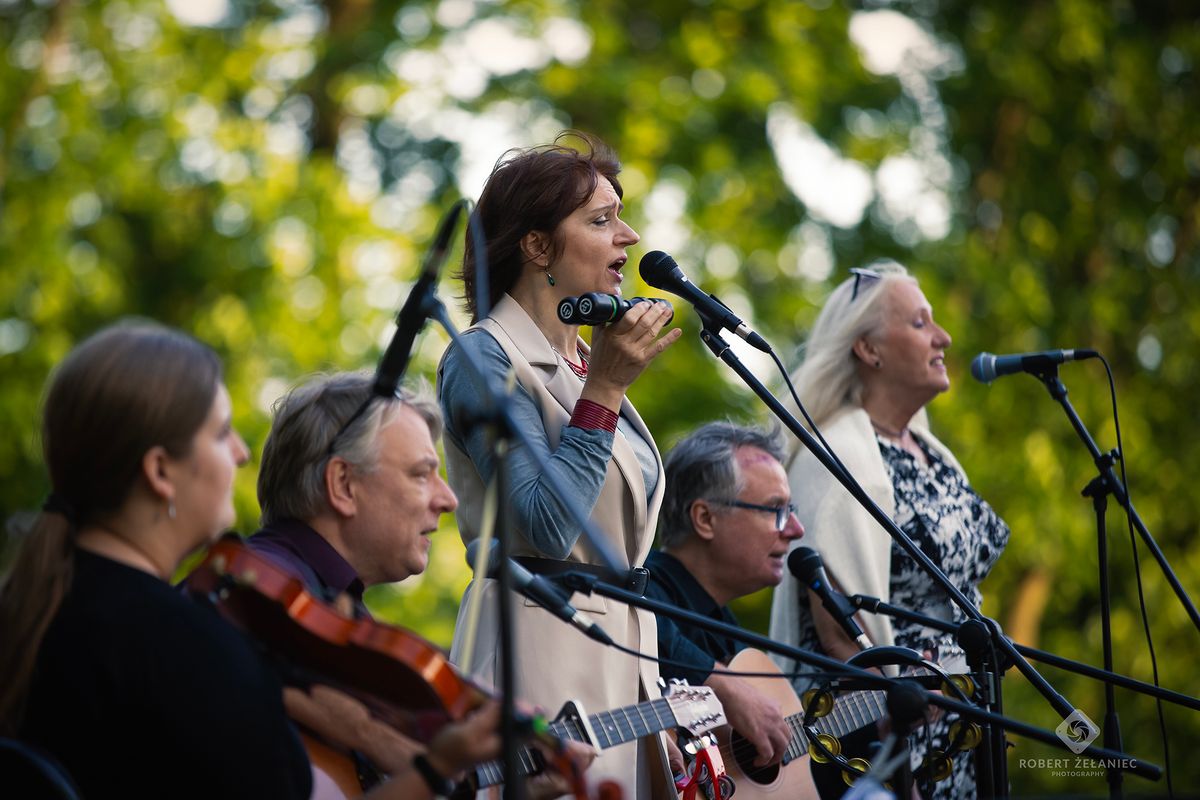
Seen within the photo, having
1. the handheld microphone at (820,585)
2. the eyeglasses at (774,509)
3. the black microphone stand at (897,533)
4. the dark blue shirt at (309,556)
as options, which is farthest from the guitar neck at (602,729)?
the eyeglasses at (774,509)

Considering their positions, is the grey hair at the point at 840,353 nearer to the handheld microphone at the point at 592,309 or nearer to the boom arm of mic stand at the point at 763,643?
the handheld microphone at the point at 592,309

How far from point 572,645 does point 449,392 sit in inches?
26.8

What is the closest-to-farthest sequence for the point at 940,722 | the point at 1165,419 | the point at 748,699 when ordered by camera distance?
the point at 748,699, the point at 940,722, the point at 1165,419

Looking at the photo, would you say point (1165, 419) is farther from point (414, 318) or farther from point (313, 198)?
point (414, 318)

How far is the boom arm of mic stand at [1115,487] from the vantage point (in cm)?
379

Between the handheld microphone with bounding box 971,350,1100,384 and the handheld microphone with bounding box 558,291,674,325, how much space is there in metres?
1.49

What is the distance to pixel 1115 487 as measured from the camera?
3.92m

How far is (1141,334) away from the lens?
395 inches

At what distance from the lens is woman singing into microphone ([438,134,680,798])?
3.16 m

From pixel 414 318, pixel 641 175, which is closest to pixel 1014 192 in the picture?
pixel 641 175

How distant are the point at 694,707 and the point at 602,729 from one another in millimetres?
398
